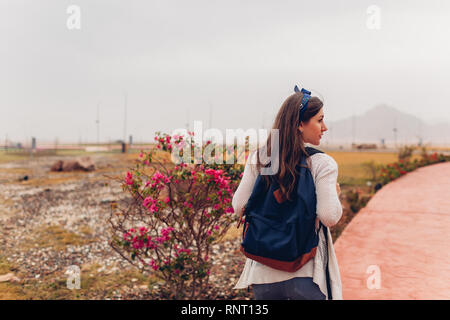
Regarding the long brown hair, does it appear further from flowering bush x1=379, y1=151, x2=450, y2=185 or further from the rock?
the rock

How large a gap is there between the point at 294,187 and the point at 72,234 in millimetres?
6132

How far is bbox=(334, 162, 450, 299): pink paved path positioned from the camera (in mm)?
3777

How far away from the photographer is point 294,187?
1782 mm

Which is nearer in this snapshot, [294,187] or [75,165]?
[294,187]

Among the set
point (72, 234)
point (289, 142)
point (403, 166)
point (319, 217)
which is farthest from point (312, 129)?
point (403, 166)

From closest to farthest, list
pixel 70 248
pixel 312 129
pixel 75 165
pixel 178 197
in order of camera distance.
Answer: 1. pixel 312 129
2. pixel 178 197
3. pixel 70 248
4. pixel 75 165

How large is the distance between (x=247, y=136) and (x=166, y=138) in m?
0.88

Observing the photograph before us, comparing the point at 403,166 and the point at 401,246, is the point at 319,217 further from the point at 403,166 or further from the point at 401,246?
the point at 403,166

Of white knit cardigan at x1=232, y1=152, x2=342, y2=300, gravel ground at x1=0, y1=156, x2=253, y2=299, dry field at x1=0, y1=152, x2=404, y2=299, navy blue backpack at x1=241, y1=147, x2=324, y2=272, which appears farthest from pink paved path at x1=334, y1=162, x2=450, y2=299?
navy blue backpack at x1=241, y1=147, x2=324, y2=272

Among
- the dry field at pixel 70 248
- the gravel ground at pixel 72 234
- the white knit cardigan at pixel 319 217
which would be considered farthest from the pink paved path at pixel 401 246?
the white knit cardigan at pixel 319 217

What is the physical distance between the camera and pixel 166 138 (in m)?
3.75

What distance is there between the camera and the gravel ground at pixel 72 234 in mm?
4664
